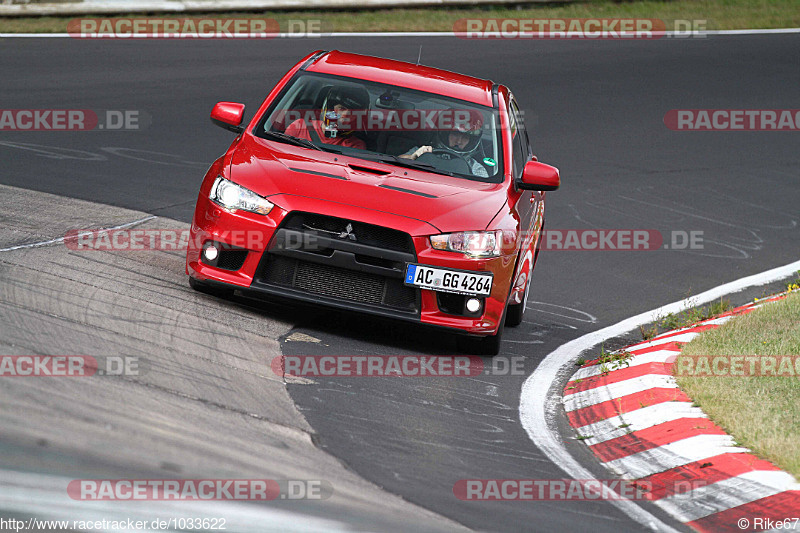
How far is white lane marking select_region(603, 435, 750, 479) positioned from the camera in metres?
5.75

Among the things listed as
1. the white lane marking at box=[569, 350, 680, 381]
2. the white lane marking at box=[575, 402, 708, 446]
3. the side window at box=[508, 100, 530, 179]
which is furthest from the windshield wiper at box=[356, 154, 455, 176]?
the white lane marking at box=[575, 402, 708, 446]

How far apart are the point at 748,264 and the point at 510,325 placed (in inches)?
160

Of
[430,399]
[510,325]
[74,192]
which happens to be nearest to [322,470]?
[430,399]

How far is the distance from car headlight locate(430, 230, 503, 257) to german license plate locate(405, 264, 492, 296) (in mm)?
131

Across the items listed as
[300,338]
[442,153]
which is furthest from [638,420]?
[442,153]

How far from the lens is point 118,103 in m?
13.7

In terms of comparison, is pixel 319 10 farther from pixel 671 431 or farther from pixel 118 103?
pixel 671 431

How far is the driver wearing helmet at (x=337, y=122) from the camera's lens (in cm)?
795

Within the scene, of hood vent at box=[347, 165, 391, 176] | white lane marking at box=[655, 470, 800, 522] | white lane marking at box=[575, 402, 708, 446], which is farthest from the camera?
hood vent at box=[347, 165, 391, 176]

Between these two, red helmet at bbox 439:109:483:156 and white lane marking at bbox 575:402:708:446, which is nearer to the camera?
white lane marking at bbox 575:402:708:446

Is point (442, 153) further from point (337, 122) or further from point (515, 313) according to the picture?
point (515, 313)

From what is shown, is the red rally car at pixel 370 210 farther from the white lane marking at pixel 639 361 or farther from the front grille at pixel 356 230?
the white lane marking at pixel 639 361

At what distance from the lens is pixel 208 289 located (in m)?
7.52

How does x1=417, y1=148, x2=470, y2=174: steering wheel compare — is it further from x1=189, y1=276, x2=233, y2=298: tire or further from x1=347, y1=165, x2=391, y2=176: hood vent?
x1=189, y1=276, x2=233, y2=298: tire
